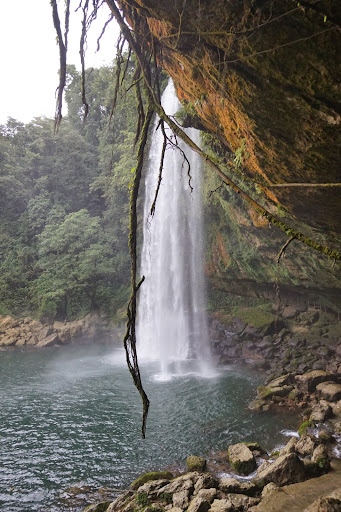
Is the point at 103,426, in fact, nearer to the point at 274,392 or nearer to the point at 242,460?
the point at 242,460

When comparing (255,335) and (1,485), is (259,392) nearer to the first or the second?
(255,335)

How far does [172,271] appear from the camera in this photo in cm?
1680

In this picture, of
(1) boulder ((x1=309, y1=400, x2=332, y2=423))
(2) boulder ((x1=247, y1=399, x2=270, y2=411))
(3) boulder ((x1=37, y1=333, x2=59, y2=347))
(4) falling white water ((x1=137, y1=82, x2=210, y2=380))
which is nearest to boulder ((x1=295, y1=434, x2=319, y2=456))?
(1) boulder ((x1=309, y1=400, x2=332, y2=423))

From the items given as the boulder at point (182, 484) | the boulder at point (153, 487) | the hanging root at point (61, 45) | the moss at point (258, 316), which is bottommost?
the boulder at point (153, 487)

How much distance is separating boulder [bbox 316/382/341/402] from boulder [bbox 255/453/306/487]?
380cm

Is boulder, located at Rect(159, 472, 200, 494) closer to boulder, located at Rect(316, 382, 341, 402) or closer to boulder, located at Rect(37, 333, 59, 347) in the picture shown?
boulder, located at Rect(316, 382, 341, 402)

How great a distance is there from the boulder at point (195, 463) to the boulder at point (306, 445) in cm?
171

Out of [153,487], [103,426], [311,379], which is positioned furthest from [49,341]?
[153,487]

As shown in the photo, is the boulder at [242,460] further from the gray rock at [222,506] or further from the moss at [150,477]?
the gray rock at [222,506]

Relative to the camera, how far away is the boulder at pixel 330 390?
8578 millimetres

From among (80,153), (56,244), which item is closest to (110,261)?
(56,244)

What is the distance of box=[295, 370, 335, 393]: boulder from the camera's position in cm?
938

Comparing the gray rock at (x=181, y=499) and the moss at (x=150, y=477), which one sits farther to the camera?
the moss at (x=150, y=477)

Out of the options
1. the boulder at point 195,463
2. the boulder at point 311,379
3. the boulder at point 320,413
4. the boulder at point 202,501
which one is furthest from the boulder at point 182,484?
the boulder at point 311,379
